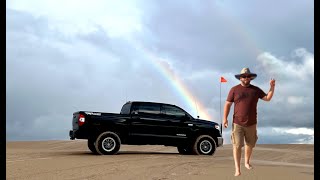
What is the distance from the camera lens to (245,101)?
22.2 feet

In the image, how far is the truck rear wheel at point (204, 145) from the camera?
17.9m

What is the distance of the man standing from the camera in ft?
22.2

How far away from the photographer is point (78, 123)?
16719 mm

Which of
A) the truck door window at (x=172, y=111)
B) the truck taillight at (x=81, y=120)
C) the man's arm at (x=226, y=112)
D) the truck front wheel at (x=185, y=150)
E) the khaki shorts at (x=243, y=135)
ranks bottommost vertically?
the truck front wheel at (x=185, y=150)

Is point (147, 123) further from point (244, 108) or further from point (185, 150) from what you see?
point (244, 108)

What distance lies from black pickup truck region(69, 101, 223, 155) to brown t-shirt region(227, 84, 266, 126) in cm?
1024

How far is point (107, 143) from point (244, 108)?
10.5 m

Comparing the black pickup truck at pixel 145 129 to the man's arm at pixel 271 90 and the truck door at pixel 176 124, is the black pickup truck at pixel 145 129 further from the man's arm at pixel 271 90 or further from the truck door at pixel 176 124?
the man's arm at pixel 271 90

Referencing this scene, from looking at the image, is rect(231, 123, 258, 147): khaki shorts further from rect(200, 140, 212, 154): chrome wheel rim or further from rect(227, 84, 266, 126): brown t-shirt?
rect(200, 140, 212, 154): chrome wheel rim

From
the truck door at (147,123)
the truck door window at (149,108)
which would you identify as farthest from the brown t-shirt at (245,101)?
the truck door window at (149,108)

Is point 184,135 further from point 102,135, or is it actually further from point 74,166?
point 74,166

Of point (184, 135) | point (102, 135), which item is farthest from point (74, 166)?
point (184, 135)

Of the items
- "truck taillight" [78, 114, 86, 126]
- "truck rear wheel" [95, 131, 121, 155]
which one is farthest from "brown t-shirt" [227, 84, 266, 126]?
"truck taillight" [78, 114, 86, 126]
